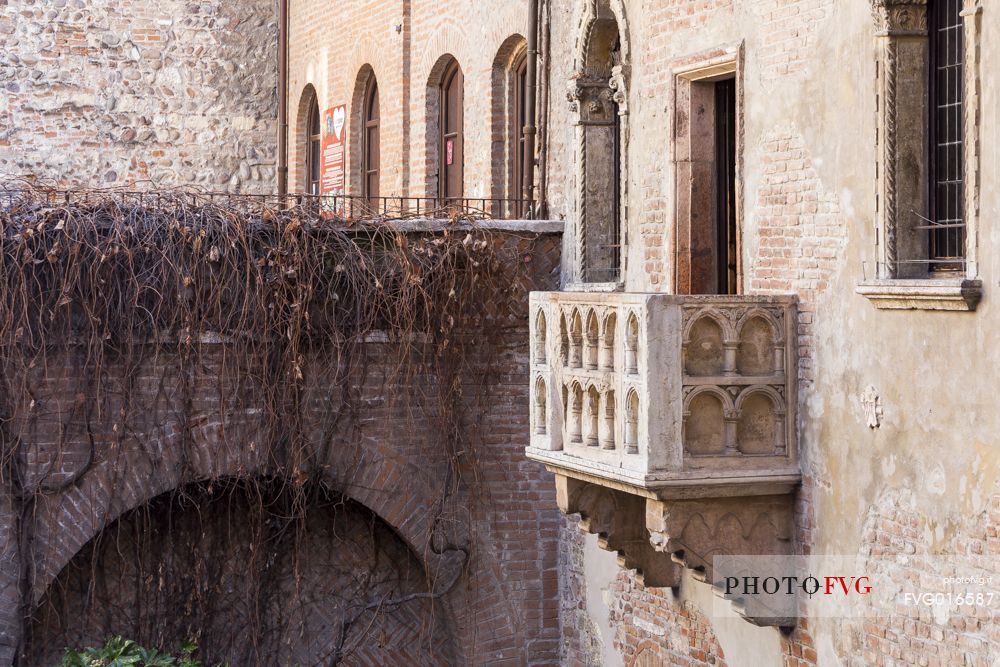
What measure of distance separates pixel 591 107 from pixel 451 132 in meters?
3.93

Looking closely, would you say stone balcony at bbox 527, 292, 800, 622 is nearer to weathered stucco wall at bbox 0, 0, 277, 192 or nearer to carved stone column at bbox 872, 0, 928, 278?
carved stone column at bbox 872, 0, 928, 278

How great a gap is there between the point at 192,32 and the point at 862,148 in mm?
12478

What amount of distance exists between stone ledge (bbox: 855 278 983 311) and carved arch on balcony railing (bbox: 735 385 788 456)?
3.01 feet

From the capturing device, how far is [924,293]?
6473mm

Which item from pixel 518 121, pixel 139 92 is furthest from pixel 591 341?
pixel 139 92

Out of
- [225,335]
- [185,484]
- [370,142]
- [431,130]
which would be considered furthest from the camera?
[370,142]

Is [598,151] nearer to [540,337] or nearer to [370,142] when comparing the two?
[540,337]

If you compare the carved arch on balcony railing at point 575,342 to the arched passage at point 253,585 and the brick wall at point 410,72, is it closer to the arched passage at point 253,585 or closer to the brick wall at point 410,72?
the arched passage at point 253,585

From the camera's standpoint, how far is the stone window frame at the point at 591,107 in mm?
9672

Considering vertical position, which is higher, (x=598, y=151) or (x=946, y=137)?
(x=598, y=151)

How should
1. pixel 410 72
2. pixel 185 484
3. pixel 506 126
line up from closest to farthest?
pixel 185 484, pixel 506 126, pixel 410 72

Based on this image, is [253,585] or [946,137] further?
[253,585]

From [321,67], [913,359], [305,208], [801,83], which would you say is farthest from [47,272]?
[321,67]

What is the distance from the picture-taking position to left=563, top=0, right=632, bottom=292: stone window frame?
9.67 metres
